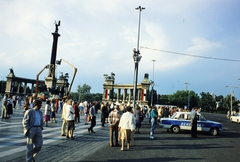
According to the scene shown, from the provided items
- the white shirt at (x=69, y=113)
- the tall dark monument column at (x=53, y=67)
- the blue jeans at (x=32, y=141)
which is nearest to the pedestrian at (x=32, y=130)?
the blue jeans at (x=32, y=141)

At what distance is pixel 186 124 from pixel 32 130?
42.2 ft

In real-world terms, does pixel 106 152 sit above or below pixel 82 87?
below

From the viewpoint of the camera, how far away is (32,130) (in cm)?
629

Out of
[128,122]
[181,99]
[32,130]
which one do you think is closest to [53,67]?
[128,122]

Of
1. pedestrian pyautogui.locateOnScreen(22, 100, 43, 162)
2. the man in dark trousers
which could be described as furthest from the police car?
pedestrian pyautogui.locateOnScreen(22, 100, 43, 162)

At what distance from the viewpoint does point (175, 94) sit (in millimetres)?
143875

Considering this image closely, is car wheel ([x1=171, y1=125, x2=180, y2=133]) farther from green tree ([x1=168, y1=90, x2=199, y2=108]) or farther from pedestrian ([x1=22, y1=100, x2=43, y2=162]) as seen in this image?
green tree ([x1=168, y1=90, x2=199, y2=108])

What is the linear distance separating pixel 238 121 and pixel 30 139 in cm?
3358

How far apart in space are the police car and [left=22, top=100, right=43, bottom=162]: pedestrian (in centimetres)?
1205

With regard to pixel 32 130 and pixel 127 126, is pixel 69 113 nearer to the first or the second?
pixel 127 126

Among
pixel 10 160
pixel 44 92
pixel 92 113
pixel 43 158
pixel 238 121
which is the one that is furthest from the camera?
pixel 44 92

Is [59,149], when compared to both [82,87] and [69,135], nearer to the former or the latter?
Result: [69,135]

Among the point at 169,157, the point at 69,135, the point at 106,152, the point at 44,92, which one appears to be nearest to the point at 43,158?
the point at 106,152

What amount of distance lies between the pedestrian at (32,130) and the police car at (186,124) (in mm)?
12049
